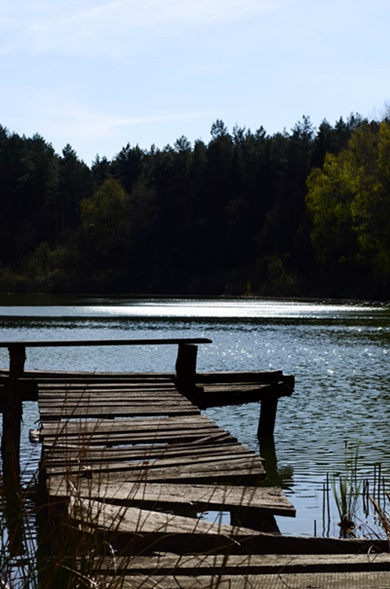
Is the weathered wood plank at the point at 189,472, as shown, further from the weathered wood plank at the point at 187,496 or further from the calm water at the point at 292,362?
the calm water at the point at 292,362

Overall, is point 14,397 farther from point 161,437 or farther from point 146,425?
point 161,437

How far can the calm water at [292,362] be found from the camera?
1061cm

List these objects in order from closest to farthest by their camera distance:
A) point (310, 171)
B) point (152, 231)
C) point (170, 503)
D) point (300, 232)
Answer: point (170, 503), point (300, 232), point (310, 171), point (152, 231)

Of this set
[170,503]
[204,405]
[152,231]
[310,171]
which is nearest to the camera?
[170,503]

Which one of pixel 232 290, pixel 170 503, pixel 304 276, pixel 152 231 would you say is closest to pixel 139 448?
pixel 170 503

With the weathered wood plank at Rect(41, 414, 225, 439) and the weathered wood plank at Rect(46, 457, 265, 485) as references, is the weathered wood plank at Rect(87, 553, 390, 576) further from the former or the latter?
the weathered wood plank at Rect(41, 414, 225, 439)

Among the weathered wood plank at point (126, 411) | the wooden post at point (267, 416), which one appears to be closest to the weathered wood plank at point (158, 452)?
the weathered wood plank at point (126, 411)

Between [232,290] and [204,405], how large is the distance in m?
72.4

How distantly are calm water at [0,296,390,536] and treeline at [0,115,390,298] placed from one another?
64.6 feet

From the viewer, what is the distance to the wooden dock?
3.67m

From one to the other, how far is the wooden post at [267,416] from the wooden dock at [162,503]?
99 cm

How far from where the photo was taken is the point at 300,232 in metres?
77.0

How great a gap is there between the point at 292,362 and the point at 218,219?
6542cm

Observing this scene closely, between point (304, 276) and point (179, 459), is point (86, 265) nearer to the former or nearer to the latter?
point (304, 276)
